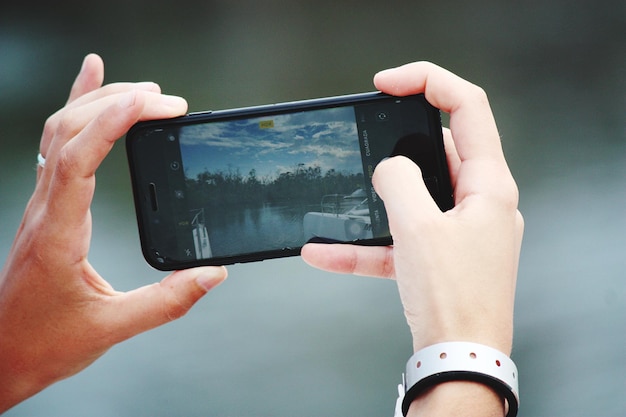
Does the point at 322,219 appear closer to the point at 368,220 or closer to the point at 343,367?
the point at 368,220

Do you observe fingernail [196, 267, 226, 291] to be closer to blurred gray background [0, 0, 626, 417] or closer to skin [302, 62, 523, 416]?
skin [302, 62, 523, 416]

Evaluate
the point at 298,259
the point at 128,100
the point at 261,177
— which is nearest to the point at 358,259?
the point at 261,177

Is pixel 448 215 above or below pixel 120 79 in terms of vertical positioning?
below

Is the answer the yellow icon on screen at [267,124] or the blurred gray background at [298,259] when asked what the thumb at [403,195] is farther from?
the blurred gray background at [298,259]

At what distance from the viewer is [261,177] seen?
502 mm

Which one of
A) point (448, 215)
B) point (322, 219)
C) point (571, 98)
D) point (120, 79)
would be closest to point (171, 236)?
point (322, 219)

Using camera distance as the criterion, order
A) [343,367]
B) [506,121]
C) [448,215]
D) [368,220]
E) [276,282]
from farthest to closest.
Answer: [506,121]
[276,282]
[343,367]
[368,220]
[448,215]

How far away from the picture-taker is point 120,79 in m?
1.09

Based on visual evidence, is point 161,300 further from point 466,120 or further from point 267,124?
point 466,120

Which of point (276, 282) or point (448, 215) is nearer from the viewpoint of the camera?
point (448, 215)

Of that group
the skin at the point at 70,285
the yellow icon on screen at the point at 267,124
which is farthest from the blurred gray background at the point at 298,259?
the yellow icon on screen at the point at 267,124

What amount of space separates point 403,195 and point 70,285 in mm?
297

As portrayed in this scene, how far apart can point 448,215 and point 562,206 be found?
69 centimetres

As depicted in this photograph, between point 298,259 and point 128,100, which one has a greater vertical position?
point 128,100
